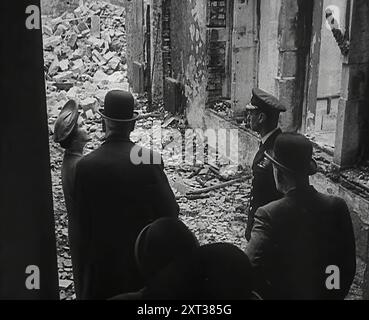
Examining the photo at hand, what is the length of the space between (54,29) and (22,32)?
19.4 meters

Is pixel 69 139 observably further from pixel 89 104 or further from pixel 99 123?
pixel 89 104

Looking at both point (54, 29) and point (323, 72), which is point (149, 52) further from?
point (54, 29)

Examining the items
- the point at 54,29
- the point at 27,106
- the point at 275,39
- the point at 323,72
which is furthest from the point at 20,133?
the point at 54,29

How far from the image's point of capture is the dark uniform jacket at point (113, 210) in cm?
341

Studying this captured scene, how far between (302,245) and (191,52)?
25.2 ft

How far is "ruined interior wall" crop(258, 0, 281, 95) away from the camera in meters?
8.26

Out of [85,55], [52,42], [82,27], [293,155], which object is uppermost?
[82,27]

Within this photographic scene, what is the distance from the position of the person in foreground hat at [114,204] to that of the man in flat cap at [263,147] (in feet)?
3.31

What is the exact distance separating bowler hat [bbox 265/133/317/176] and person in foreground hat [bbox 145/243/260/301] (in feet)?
3.91

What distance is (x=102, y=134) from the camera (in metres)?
11.0

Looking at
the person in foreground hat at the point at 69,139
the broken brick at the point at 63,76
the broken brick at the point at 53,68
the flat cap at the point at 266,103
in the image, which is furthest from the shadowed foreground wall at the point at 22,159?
the broken brick at the point at 53,68

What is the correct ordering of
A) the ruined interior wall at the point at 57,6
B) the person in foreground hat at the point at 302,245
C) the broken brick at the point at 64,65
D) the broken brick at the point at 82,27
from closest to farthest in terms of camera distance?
the person in foreground hat at the point at 302,245 → the broken brick at the point at 64,65 → the broken brick at the point at 82,27 → the ruined interior wall at the point at 57,6

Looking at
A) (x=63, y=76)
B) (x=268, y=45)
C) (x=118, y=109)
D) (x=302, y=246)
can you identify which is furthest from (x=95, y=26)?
(x=302, y=246)

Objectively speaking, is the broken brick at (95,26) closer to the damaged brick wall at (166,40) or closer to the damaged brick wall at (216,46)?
the damaged brick wall at (166,40)
